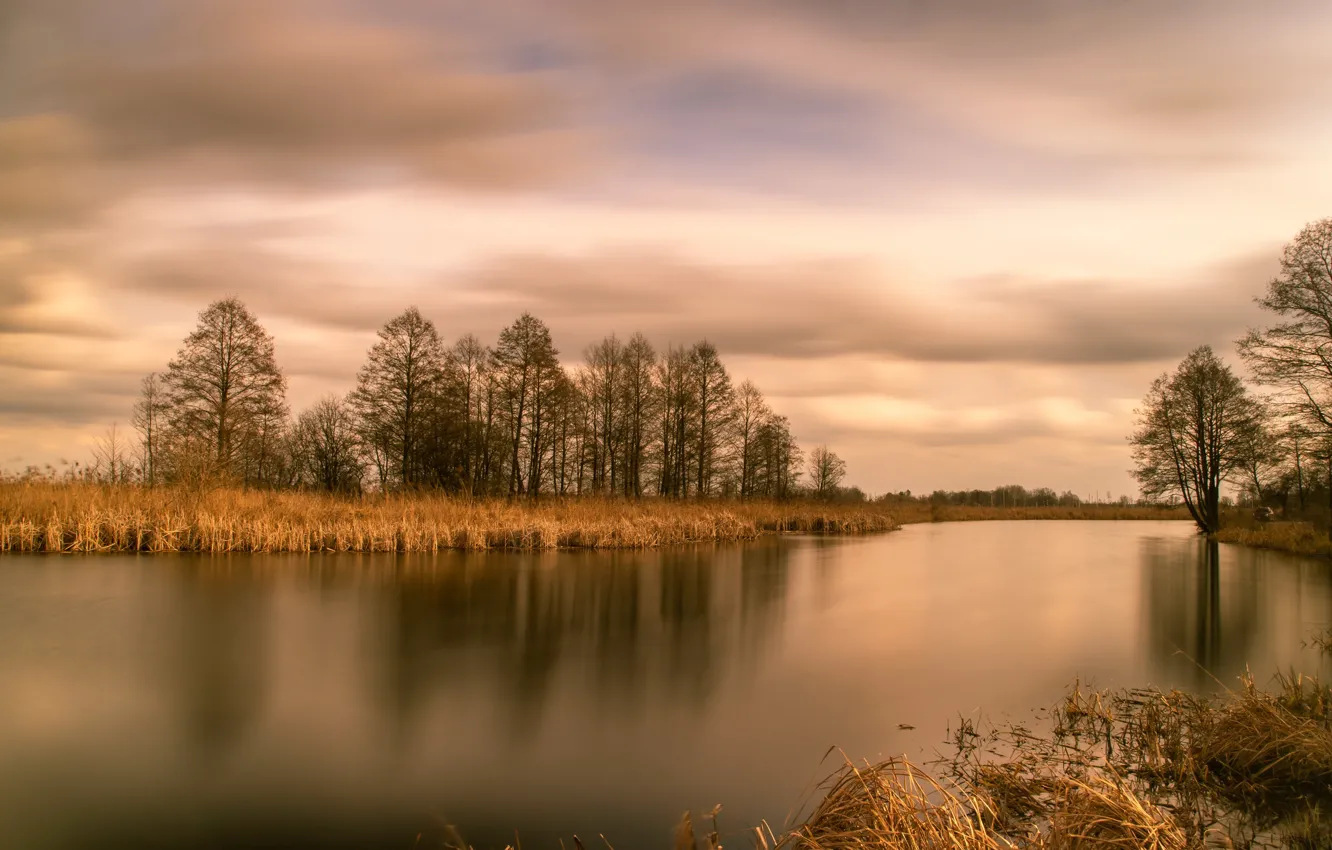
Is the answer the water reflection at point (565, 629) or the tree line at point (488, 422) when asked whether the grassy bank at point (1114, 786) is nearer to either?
the water reflection at point (565, 629)

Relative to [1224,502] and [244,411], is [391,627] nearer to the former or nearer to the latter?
[244,411]

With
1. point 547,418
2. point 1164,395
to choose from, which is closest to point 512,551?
point 547,418

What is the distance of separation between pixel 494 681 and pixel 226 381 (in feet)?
88.6

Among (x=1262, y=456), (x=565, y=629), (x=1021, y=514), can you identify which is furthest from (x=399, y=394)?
(x=1021, y=514)

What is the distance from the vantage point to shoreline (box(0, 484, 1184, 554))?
1561 centimetres

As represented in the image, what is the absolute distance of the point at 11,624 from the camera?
29.7ft

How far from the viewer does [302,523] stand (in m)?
18.5

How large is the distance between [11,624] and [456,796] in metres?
7.68

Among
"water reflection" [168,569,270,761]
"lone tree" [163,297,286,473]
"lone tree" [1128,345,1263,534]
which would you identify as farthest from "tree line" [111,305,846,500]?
"lone tree" [1128,345,1263,534]

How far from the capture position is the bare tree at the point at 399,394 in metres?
32.5

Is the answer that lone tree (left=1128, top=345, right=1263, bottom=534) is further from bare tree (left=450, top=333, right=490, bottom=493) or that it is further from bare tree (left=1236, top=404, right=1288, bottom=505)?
bare tree (left=450, top=333, right=490, bottom=493)

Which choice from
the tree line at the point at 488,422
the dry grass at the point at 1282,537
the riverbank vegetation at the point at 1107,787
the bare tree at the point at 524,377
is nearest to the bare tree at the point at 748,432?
the tree line at the point at 488,422

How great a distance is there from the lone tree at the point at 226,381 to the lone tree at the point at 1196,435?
38.1 metres

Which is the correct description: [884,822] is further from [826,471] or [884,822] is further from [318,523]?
[826,471]
